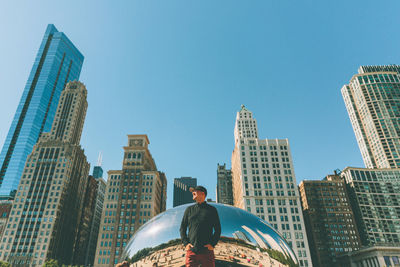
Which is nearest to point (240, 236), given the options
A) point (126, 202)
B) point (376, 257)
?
point (126, 202)

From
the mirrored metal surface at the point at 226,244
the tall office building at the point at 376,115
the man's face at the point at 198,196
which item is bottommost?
the mirrored metal surface at the point at 226,244

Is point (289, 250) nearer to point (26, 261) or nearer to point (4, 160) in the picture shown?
point (26, 261)

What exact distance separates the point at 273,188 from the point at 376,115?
383ft

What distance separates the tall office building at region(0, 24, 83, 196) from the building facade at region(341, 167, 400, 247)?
176 m

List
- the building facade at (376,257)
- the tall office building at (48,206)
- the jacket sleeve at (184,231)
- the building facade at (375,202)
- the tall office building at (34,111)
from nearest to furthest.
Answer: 1. the jacket sleeve at (184,231)
2. the building facade at (376,257)
3. the tall office building at (48,206)
4. the building facade at (375,202)
5. the tall office building at (34,111)

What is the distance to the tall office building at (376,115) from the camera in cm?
15912

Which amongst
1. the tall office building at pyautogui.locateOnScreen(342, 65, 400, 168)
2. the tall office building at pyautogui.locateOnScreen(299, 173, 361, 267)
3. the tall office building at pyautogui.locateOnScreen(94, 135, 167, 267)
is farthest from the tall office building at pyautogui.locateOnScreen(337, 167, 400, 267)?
the tall office building at pyautogui.locateOnScreen(94, 135, 167, 267)

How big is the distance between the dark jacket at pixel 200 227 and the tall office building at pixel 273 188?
9090cm

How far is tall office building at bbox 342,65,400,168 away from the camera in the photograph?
159125mm

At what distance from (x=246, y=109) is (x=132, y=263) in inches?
6153

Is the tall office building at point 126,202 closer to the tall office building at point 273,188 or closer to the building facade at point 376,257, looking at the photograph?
the tall office building at point 273,188

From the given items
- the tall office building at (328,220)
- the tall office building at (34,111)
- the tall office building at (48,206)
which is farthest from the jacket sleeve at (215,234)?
the tall office building at (34,111)

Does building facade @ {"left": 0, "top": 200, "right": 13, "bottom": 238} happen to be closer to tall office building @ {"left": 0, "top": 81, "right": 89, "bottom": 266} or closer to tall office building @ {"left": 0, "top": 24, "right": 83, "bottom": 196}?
tall office building @ {"left": 0, "top": 81, "right": 89, "bottom": 266}

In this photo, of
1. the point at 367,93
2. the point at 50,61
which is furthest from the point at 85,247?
the point at 367,93
